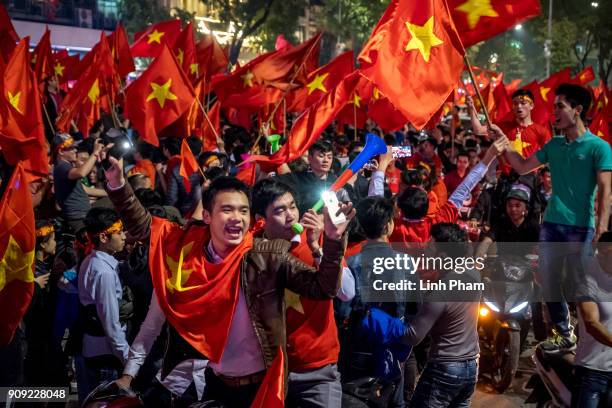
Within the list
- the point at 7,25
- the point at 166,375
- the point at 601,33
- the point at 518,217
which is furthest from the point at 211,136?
the point at 601,33

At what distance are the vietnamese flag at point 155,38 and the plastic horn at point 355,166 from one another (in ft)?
34.3

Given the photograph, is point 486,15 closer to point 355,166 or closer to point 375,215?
point 375,215

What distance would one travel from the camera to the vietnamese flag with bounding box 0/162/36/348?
4598 mm

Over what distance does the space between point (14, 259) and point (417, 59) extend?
123 inches

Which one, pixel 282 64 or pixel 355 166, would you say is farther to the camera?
pixel 282 64

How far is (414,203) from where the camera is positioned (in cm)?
563

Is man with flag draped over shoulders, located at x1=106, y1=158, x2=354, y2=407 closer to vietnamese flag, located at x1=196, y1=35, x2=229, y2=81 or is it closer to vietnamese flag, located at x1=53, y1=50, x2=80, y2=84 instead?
vietnamese flag, located at x1=196, y1=35, x2=229, y2=81

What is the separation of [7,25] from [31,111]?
6.03 meters

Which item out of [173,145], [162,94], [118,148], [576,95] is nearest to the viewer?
[118,148]

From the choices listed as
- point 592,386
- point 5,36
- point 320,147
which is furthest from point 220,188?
point 5,36

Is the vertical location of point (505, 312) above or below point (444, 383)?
below

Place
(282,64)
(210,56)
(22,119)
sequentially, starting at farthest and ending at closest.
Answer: (210,56) < (282,64) < (22,119)

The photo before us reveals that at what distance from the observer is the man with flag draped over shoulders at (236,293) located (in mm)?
3275

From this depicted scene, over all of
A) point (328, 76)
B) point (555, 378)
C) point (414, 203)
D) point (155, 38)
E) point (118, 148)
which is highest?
point (155, 38)
